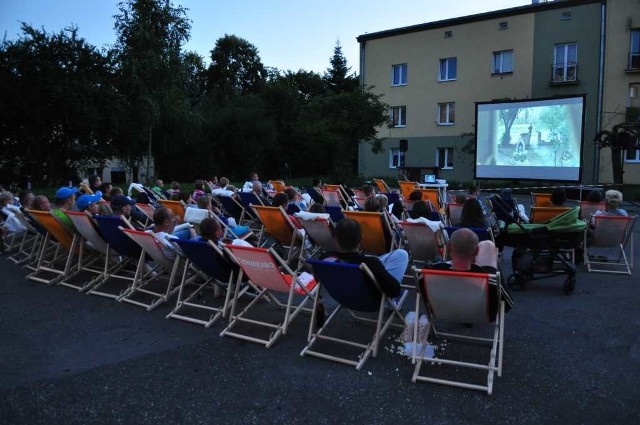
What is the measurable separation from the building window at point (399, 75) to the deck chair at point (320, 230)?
26297 mm

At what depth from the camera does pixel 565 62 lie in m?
26.3

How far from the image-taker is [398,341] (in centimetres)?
417

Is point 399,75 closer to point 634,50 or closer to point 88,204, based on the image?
point 634,50

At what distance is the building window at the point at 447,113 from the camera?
29703 mm

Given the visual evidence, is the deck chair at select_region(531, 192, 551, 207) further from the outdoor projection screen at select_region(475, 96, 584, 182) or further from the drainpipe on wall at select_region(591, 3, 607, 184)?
the drainpipe on wall at select_region(591, 3, 607, 184)

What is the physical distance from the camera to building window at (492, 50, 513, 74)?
91.4ft

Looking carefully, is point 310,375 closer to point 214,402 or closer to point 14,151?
point 214,402

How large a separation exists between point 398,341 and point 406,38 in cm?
2929

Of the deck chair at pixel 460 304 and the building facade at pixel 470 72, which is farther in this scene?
the building facade at pixel 470 72

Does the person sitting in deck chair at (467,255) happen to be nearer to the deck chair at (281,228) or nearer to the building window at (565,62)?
the deck chair at (281,228)

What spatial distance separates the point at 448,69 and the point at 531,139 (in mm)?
12079

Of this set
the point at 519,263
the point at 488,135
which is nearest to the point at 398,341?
the point at 519,263

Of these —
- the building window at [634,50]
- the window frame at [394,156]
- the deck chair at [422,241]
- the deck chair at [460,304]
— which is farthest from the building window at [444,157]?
the deck chair at [460,304]

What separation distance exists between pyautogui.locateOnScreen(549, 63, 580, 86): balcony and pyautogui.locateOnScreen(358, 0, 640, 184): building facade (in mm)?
47
